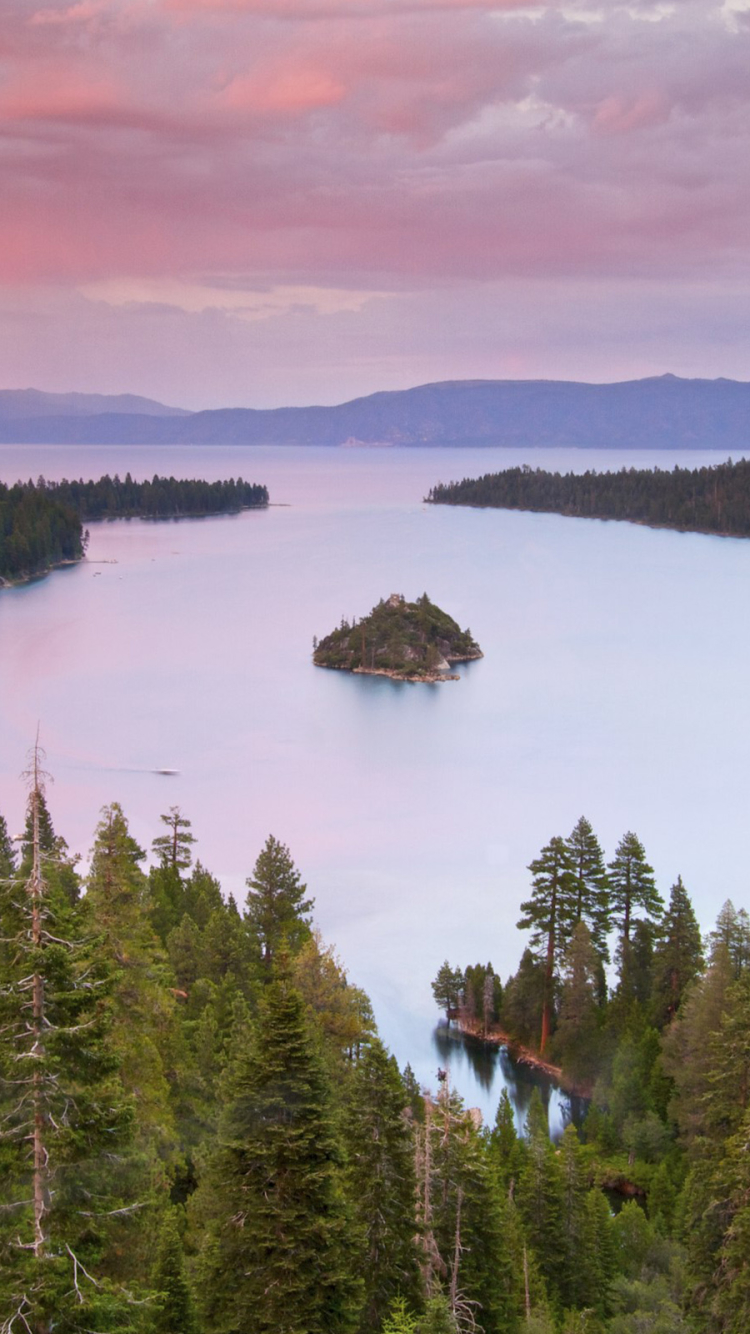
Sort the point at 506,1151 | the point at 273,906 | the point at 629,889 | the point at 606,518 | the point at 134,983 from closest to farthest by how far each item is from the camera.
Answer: the point at 134,983
the point at 506,1151
the point at 273,906
the point at 629,889
the point at 606,518

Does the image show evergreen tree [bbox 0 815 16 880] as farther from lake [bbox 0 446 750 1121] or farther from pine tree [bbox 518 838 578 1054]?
pine tree [bbox 518 838 578 1054]

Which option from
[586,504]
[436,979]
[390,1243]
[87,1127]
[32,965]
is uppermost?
[586,504]

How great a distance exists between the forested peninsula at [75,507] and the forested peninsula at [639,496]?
3733 centimetres

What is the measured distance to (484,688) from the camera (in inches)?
2702

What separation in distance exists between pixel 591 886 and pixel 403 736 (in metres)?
30.4

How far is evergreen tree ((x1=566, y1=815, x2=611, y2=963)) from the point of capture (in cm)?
2750

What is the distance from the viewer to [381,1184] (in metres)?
11.1

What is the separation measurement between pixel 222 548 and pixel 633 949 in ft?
353

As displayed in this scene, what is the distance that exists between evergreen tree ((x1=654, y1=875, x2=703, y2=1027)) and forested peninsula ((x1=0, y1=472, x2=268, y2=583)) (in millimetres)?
88362

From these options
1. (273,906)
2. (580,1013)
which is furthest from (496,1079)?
(273,906)

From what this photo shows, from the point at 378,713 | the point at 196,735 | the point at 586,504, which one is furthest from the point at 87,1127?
the point at 586,504

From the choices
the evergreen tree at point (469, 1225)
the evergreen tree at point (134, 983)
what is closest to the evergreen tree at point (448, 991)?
the evergreen tree at point (134, 983)

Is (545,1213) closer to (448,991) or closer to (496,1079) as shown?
(496,1079)

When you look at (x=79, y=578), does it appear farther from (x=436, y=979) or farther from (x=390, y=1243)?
(x=390, y=1243)
